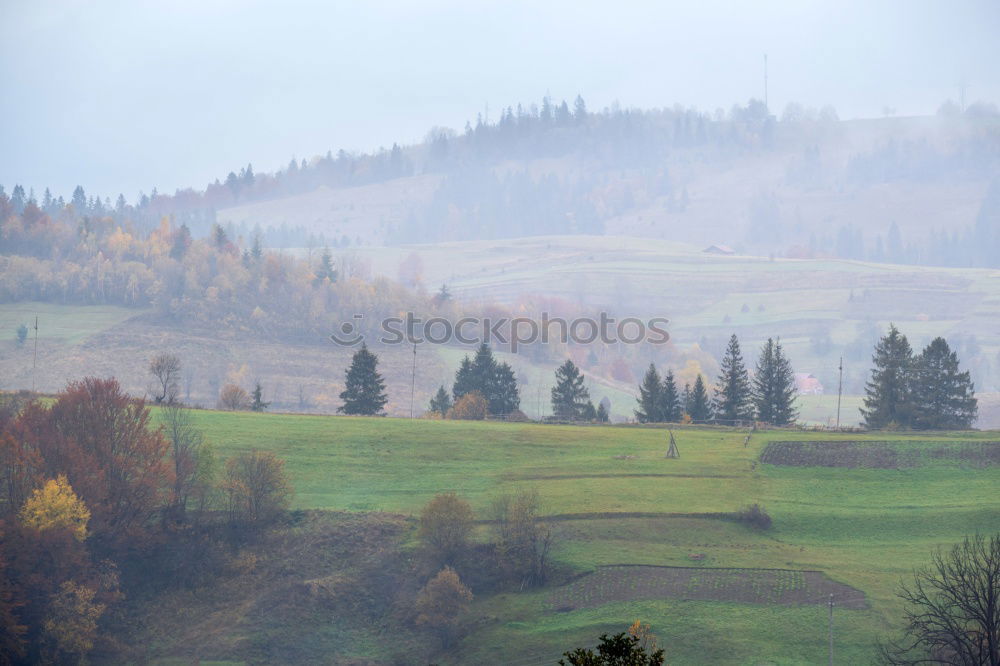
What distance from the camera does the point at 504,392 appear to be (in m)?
121

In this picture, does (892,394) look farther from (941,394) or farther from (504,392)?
(504,392)

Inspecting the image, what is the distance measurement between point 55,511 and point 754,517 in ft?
153

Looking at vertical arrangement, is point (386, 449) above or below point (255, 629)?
above

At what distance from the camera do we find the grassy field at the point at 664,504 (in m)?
62.7

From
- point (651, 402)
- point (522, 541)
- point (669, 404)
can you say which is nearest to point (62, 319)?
point (651, 402)

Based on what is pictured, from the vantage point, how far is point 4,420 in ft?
277

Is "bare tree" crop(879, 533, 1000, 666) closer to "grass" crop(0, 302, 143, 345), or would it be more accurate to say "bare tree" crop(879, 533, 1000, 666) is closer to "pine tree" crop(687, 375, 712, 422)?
"pine tree" crop(687, 375, 712, 422)

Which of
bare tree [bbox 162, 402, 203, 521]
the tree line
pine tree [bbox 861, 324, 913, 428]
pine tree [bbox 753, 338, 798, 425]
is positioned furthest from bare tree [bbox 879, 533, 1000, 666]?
pine tree [bbox 753, 338, 798, 425]

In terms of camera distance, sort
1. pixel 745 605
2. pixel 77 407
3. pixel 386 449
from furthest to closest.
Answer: pixel 386 449, pixel 77 407, pixel 745 605

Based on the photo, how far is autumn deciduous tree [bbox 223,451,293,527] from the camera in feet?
257

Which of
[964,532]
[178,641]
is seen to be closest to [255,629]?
[178,641]

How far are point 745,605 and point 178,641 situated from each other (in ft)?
111

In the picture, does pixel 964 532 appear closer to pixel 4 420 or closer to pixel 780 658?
pixel 780 658

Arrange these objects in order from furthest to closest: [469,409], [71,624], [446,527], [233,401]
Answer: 1. [233,401]
2. [469,409]
3. [446,527]
4. [71,624]
